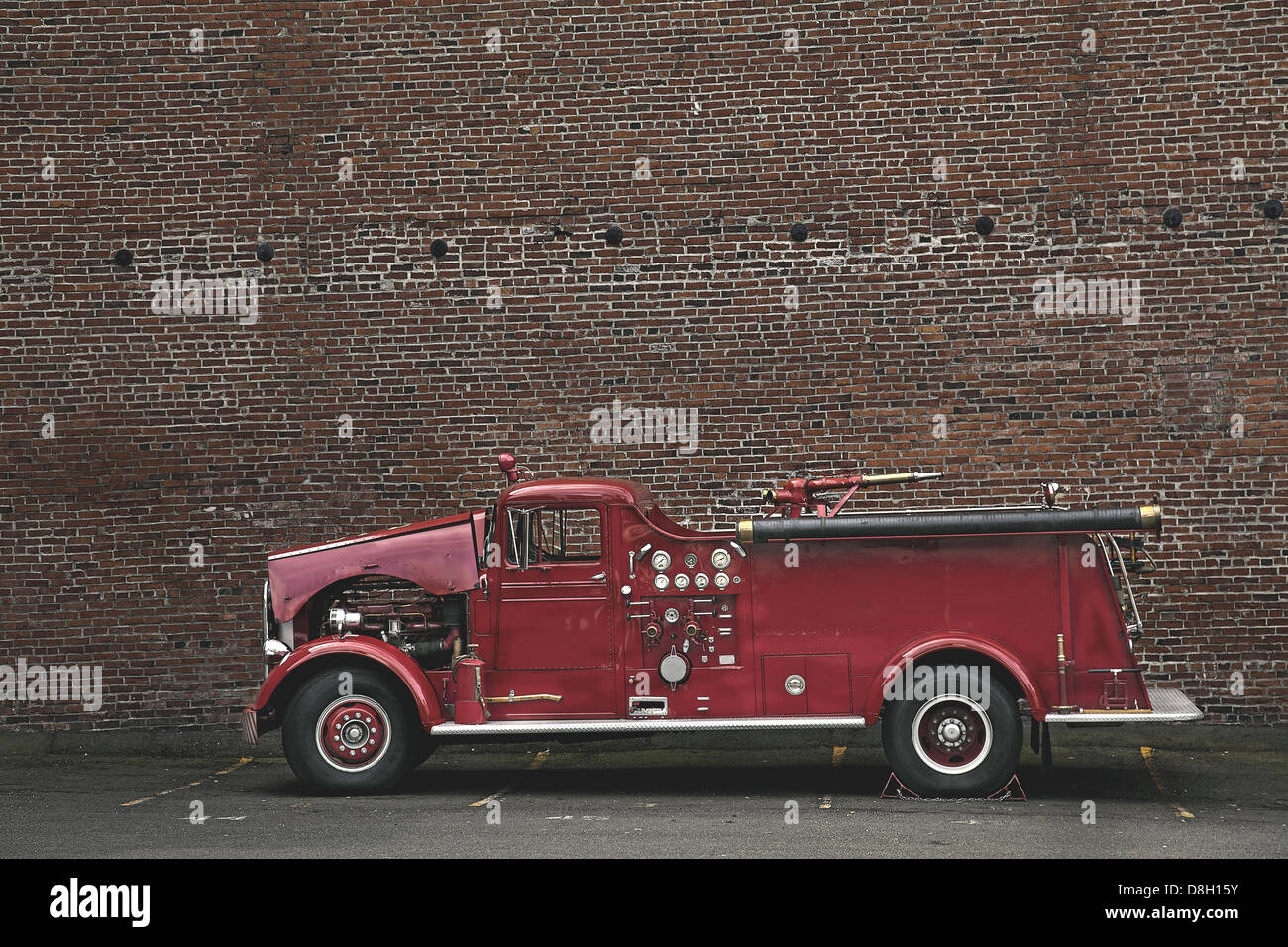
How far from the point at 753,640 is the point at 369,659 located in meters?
2.63

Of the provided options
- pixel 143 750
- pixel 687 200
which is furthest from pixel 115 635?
pixel 687 200

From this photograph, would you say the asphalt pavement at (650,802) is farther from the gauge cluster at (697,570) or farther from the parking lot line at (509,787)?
the gauge cluster at (697,570)

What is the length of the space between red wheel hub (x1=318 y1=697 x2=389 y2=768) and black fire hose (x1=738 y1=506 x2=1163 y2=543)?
2815 millimetres

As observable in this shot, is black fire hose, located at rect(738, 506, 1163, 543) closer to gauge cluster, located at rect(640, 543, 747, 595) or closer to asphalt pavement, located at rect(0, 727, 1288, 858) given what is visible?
gauge cluster, located at rect(640, 543, 747, 595)

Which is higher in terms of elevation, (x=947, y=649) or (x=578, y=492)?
(x=578, y=492)

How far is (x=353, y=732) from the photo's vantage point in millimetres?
9414

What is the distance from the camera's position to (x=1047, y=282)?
12.0m

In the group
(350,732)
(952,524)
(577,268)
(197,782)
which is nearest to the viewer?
(952,524)

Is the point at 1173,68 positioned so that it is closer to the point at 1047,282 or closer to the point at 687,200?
the point at 1047,282

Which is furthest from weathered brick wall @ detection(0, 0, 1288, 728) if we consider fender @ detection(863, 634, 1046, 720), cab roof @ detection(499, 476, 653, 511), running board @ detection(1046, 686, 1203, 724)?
fender @ detection(863, 634, 1046, 720)

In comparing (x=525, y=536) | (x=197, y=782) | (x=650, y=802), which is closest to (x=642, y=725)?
(x=650, y=802)

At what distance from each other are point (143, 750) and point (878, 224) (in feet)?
26.0

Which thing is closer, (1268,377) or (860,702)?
(860,702)

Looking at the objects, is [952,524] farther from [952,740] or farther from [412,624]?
[412,624]
